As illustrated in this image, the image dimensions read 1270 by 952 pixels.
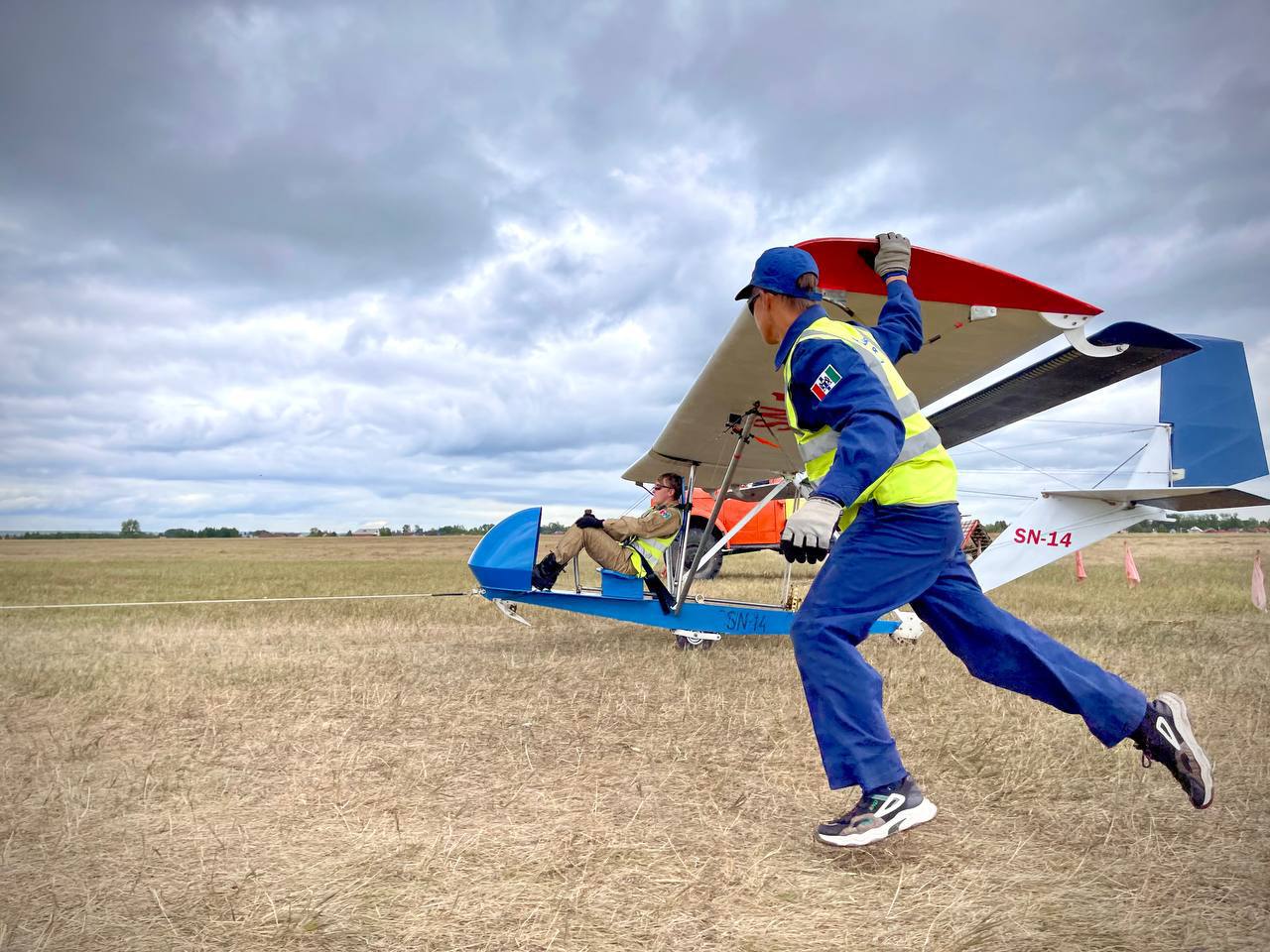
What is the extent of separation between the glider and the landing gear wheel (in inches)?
1.2

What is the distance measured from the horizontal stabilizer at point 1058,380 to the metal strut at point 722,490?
1.29 metres

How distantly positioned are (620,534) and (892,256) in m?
4.20

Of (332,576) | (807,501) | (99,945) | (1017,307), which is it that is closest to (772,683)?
(1017,307)

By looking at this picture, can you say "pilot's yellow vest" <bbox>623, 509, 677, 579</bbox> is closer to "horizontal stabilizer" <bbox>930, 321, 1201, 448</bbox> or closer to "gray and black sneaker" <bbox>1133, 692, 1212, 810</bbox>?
"horizontal stabilizer" <bbox>930, 321, 1201, 448</bbox>

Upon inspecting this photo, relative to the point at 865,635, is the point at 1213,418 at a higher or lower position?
higher

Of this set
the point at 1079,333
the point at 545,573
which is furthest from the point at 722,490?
the point at 1079,333

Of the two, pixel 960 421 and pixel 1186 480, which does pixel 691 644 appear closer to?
pixel 960 421

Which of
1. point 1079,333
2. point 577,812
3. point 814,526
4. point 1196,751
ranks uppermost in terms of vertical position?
point 1079,333

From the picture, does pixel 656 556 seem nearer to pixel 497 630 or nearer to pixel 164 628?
pixel 497 630

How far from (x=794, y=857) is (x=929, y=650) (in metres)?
4.92

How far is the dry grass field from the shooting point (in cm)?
215

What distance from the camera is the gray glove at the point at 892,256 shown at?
3473mm

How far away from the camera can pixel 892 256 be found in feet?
11.4

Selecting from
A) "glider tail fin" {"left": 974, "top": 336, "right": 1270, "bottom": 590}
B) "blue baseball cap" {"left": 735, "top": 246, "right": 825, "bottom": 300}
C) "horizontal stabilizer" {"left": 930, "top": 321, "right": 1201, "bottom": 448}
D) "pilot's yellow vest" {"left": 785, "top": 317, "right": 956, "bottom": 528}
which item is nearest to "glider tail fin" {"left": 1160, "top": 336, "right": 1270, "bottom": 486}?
"glider tail fin" {"left": 974, "top": 336, "right": 1270, "bottom": 590}
